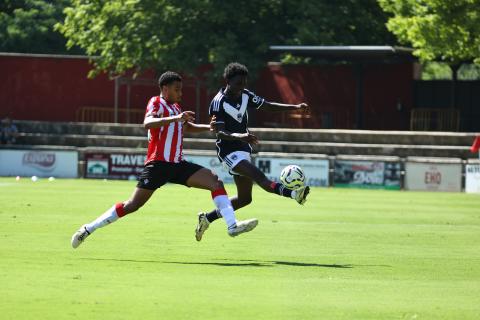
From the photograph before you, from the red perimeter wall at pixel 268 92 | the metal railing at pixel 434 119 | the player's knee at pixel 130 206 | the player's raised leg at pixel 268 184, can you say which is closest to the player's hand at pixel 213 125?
the player's raised leg at pixel 268 184

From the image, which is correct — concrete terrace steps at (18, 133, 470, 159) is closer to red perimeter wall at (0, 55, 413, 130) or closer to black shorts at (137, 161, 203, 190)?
red perimeter wall at (0, 55, 413, 130)

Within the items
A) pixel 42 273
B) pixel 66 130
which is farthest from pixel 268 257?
pixel 66 130

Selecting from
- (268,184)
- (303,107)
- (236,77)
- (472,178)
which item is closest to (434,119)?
(472,178)

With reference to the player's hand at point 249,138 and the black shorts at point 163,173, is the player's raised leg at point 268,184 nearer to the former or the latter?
the player's hand at point 249,138

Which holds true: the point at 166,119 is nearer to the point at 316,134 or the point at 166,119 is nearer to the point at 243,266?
the point at 243,266

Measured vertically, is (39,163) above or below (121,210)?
below

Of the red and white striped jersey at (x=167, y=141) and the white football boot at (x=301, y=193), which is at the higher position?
the red and white striped jersey at (x=167, y=141)

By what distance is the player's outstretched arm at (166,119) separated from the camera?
12.9m

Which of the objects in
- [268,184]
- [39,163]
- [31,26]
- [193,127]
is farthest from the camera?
[31,26]

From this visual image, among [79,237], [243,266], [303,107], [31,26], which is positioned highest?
[31,26]

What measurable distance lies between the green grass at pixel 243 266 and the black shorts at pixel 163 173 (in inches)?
33.5

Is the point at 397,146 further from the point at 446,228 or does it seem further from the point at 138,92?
the point at 446,228

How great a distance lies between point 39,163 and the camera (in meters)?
38.6

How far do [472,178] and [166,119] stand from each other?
72.0ft
